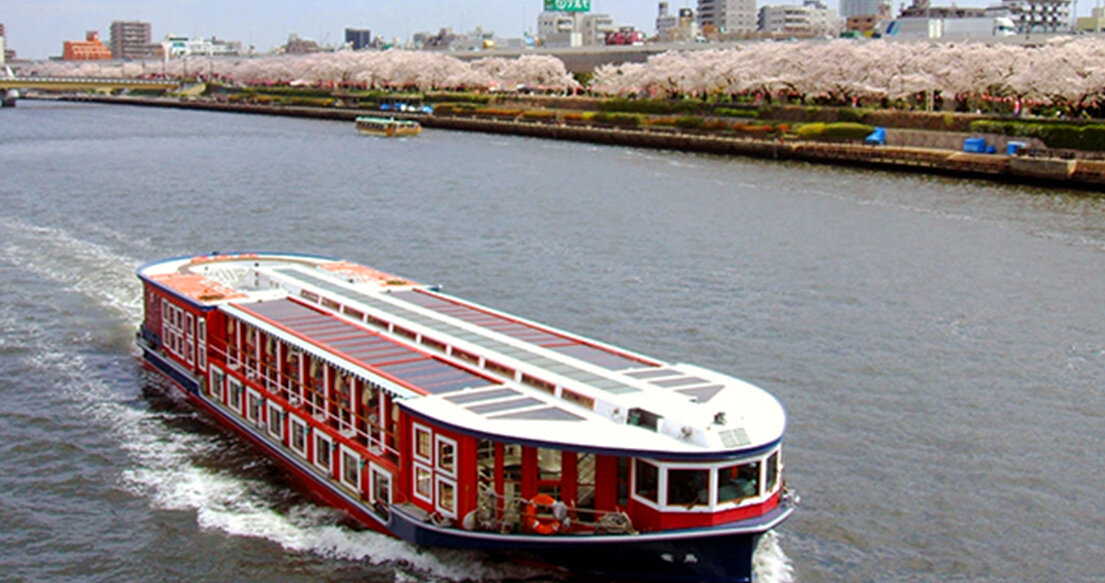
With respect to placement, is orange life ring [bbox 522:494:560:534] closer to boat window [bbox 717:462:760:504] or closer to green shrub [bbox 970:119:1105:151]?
boat window [bbox 717:462:760:504]

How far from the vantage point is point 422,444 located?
1705 cm

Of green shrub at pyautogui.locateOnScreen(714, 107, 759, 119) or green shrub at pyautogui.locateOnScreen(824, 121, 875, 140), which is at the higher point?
green shrub at pyautogui.locateOnScreen(714, 107, 759, 119)

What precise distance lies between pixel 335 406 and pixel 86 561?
4.33m

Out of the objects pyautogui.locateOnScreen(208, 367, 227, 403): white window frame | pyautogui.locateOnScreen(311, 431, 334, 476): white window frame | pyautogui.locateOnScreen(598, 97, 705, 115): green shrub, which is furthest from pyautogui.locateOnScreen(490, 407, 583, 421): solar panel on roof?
pyautogui.locateOnScreen(598, 97, 705, 115): green shrub

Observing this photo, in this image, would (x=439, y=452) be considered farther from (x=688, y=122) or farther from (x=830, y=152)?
(x=688, y=122)

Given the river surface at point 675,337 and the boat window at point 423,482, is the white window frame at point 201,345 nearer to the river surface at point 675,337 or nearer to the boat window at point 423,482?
the river surface at point 675,337

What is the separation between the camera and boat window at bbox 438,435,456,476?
16466 millimetres

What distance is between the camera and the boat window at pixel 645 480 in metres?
15.2

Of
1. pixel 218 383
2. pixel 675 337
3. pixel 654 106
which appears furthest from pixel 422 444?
pixel 654 106

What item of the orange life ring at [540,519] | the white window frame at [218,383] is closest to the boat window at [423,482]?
the orange life ring at [540,519]

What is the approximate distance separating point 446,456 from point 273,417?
6101 mm

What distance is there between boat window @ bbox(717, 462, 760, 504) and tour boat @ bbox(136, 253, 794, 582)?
18 millimetres

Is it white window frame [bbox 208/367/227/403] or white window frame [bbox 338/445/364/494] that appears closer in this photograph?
white window frame [bbox 338/445/364/494]

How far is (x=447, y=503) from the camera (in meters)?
16.8
